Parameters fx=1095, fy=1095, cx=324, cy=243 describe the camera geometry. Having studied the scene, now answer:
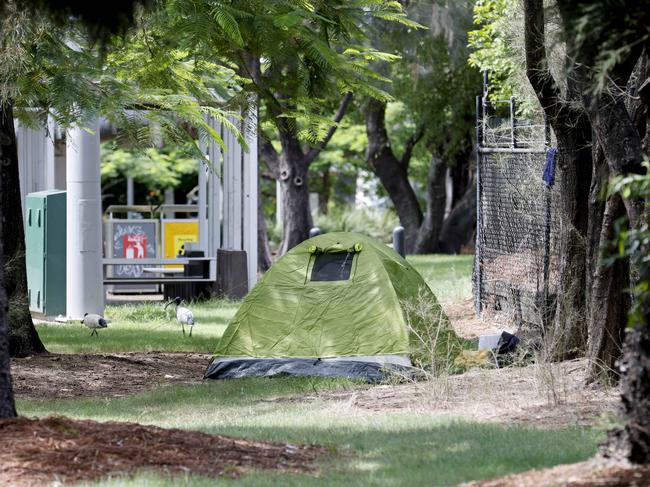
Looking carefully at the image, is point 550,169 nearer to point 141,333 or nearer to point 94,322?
point 94,322

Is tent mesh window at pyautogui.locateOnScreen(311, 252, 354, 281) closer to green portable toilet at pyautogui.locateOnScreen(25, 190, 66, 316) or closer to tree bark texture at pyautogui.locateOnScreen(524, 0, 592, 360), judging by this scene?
tree bark texture at pyautogui.locateOnScreen(524, 0, 592, 360)

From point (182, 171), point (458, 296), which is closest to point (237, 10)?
point (458, 296)

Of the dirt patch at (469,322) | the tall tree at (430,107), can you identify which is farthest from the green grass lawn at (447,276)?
the tall tree at (430,107)

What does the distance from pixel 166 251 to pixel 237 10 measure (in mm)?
13945

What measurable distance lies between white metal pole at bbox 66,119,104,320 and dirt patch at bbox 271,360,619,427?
22.0 feet

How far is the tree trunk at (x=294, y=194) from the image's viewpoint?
26.2 m

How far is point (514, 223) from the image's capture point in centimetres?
1414

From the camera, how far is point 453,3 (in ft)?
81.6

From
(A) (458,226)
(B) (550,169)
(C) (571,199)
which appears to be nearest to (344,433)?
(C) (571,199)

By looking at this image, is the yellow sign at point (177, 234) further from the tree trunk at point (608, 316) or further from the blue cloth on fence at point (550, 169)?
the tree trunk at point (608, 316)

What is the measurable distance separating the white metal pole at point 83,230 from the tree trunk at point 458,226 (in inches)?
721

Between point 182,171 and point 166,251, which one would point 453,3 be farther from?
point 182,171

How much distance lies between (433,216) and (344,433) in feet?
84.5

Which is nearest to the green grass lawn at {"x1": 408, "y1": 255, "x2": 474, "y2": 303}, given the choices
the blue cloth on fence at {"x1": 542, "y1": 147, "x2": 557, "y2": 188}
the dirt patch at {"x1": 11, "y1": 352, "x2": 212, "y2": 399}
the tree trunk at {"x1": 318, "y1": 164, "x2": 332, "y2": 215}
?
the blue cloth on fence at {"x1": 542, "y1": 147, "x2": 557, "y2": 188}
